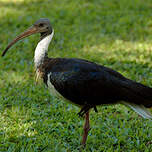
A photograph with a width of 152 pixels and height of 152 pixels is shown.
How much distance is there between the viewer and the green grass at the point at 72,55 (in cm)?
504

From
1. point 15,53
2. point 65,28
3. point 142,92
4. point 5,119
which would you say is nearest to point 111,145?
point 142,92

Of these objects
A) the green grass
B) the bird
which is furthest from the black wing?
the green grass

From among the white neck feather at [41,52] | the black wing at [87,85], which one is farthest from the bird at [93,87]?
the white neck feather at [41,52]

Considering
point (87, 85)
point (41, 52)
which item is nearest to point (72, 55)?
point (41, 52)

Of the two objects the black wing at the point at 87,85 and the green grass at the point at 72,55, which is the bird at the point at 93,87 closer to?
the black wing at the point at 87,85

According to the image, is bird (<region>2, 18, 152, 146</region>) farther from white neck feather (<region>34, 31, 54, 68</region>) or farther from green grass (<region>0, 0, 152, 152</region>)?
green grass (<region>0, 0, 152, 152</region>)

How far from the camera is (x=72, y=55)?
755cm

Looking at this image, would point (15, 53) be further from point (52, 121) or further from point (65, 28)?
point (52, 121)

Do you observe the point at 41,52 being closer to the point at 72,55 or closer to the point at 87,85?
the point at 87,85

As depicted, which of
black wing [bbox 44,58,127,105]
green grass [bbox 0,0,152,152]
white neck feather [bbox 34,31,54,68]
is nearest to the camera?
black wing [bbox 44,58,127,105]

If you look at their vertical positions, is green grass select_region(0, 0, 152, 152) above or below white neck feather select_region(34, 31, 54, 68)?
below

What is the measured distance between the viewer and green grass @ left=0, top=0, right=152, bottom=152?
16.5 ft

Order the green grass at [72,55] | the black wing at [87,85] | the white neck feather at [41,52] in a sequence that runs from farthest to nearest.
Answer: the green grass at [72,55] → the white neck feather at [41,52] → the black wing at [87,85]

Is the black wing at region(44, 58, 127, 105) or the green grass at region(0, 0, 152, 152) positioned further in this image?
the green grass at region(0, 0, 152, 152)
